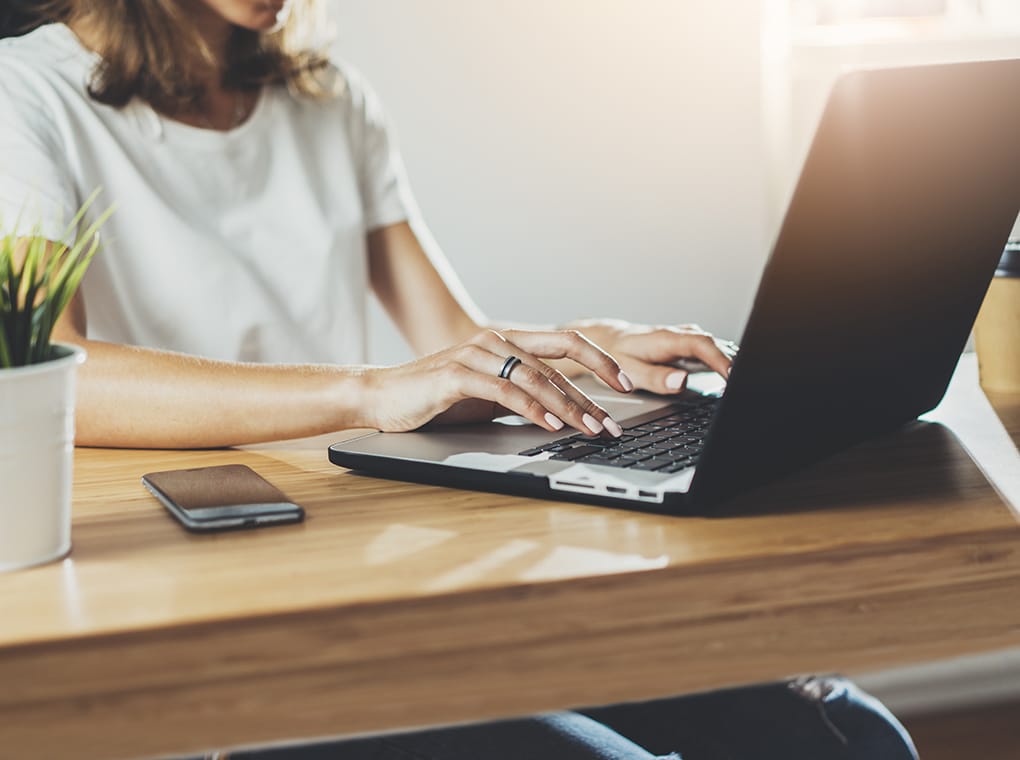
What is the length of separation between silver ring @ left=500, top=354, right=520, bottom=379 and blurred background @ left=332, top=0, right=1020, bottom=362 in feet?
4.35

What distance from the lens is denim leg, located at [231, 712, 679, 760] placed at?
741mm

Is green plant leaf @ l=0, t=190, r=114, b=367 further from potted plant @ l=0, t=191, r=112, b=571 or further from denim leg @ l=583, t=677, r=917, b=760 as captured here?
denim leg @ l=583, t=677, r=917, b=760

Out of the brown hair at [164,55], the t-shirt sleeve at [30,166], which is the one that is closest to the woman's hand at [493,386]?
the t-shirt sleeve at [30,166]

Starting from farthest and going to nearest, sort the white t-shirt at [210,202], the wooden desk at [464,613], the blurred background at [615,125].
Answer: the blurred background at [615,125] < the white t-shirt at [210,202] < the wooden desk at [464,613]

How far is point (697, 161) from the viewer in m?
2.27

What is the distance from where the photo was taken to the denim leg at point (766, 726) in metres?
0.89

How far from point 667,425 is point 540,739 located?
256 mm

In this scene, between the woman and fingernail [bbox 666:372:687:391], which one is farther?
fingernail [bbox 666:372:687:391]

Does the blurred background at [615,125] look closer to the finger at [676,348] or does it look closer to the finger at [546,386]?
the finger at [676,348]

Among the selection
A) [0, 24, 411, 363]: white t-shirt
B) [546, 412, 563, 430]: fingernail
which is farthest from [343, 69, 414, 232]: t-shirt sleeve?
[546, 412, 563, 430]: fingernail

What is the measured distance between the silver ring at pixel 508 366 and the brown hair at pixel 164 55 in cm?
73

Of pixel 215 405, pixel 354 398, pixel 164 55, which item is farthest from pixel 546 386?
pixel 164 55

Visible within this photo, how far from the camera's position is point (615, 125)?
2.22m

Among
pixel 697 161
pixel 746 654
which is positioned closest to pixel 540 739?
Answer: pixel 746 654
